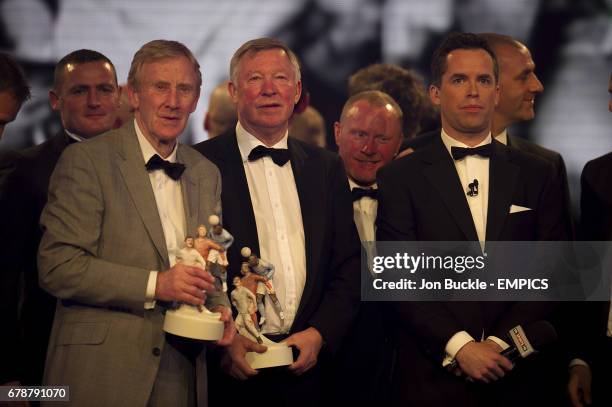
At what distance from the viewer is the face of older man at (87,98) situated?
4.19m

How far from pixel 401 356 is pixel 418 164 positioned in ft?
2.57

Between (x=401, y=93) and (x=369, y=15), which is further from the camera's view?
(x=369, y=15)

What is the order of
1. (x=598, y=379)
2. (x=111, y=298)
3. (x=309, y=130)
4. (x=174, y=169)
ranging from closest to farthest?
1. (x=111, y=298)
2. (x=174, y=169)
3. (x=598, y=379)
4. (x=309, y=130)

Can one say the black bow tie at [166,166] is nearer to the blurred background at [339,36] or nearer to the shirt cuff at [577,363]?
the shirt cuff at [577,363]

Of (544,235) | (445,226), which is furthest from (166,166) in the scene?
(544,235)

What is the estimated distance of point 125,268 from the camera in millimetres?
3170

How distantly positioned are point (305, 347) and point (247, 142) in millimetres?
884

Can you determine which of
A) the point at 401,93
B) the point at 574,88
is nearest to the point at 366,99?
the point at 401,93

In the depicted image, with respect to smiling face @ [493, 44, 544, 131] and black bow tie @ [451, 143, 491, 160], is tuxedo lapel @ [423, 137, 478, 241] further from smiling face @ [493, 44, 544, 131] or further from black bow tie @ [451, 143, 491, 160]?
smiling face @ [493, 44, 544, 131]

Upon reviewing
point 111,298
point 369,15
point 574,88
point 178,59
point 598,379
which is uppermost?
point 369,15

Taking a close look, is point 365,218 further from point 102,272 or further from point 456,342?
point 102,272

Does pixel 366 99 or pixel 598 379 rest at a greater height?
pixel 366 99

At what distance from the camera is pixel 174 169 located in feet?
11.1

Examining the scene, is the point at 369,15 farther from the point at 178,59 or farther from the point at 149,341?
the point at 149,341
